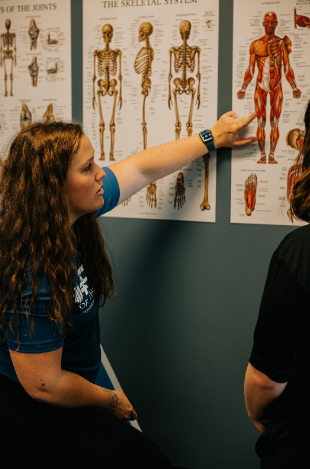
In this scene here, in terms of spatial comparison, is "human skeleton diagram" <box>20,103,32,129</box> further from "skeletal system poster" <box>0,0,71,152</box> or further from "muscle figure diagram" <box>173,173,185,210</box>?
"muscle figure diagram" <box>173,173,185,210</box>

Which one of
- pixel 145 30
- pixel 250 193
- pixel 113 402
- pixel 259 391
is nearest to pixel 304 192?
pixel 259 391

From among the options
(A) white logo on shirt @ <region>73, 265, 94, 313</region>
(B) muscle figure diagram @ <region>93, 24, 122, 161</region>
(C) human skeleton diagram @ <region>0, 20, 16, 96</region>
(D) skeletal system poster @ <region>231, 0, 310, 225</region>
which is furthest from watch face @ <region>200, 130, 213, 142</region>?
(C) human skeleton diagram @ <region>0, 20, 16, 96</region>

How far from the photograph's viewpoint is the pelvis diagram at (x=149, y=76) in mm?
1370

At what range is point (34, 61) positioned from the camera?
1.53 m

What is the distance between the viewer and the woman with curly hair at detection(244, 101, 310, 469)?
0.75 meters

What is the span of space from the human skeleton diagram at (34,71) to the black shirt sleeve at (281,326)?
1.20 m

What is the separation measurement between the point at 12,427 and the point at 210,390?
28.6 inches

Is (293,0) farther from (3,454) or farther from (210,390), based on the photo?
(3,454)

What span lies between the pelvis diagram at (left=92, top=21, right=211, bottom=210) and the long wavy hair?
477 mm

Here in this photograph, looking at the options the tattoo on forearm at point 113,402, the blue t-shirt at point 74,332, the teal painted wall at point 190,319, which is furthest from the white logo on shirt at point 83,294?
the teal painted wall at point 190,319

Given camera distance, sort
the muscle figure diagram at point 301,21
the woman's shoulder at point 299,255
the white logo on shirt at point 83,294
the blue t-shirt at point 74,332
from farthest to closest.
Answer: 1. the muscle figure diagram at point 301,21
2. the white logo on shirt at point 83,294
3. the blue t-shirt at point 74,332
4. the woman's shoulder at point 299,255

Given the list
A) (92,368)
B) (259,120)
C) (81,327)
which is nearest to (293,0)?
(259,120)

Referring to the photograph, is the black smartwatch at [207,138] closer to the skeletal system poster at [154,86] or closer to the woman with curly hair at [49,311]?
the skeletal system poster at [154,86]

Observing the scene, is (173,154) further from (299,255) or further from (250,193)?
(299,255)
